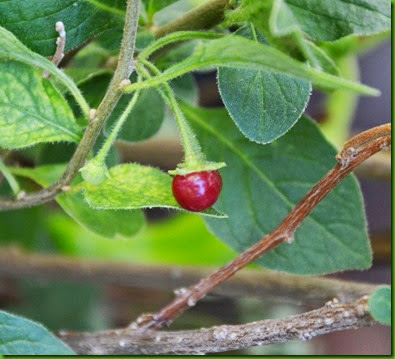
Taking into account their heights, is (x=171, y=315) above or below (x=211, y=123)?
below

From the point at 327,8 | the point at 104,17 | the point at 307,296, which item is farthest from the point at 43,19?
the point at 307,296

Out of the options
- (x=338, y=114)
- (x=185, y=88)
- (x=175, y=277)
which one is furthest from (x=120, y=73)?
(x=338, y=114)

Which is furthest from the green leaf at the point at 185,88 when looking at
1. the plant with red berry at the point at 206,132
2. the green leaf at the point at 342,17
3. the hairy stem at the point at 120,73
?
the green leaf at the point at 342,17

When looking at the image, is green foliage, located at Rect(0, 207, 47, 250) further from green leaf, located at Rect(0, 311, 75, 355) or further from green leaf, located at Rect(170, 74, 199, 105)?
green leaf, located at Rect(0, 311, 75, 355)

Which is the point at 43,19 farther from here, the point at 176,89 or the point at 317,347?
the point at 317,347

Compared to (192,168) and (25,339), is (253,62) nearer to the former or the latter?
(192,168)

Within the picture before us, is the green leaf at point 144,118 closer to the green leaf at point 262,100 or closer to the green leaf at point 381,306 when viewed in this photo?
the green leaf at point 262,100

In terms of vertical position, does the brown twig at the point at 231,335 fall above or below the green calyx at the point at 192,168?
below
